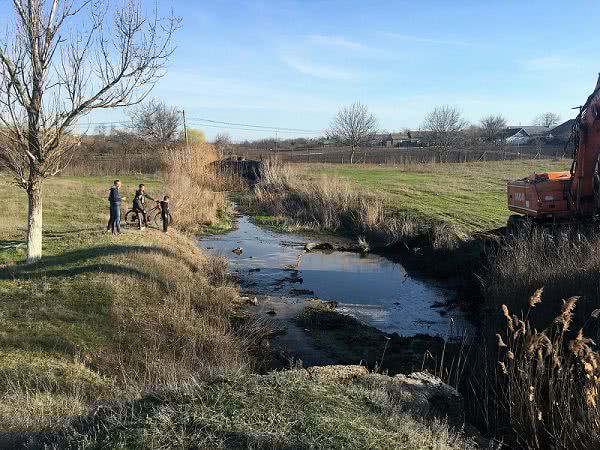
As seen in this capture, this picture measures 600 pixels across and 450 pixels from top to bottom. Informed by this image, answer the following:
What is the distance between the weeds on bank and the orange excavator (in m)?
7.80

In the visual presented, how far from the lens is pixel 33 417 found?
179 inches

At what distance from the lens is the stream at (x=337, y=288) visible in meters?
11.8

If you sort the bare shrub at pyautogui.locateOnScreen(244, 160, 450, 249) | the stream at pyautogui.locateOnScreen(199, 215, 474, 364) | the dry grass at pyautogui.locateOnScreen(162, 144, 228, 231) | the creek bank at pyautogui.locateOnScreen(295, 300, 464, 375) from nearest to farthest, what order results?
the creek bank at pyautogui.locateOnScreen(295, 300, 464, 375) < the stream at pyautogui.locateOnScreen(199, 215, 474, 364) < the bare shrub at pyautogui.locateOnScreen(244, 160, 450, 249) < the dry grass at pyautogui.locateOnScreen(162, 144, 228, 231)

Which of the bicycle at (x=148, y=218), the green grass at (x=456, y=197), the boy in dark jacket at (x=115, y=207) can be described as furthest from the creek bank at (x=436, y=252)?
the boy in dark jacket at (x=115, y=207)

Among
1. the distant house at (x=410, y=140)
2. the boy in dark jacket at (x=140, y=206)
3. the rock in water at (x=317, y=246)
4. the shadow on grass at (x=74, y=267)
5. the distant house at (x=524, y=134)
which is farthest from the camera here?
the distant house at (x=524, y=134)

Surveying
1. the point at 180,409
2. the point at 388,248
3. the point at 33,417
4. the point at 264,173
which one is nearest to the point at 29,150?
the point at 33,417

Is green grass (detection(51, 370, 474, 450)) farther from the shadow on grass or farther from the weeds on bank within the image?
the shadow on grass

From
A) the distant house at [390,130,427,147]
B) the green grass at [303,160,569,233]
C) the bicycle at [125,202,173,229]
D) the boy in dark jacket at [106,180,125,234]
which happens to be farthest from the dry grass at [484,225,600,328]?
the distant house at [390,130,427,147]

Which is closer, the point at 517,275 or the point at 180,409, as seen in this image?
the point at 180,409

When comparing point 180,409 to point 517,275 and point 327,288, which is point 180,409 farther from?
point 327,288

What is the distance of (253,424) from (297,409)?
1.32 ft

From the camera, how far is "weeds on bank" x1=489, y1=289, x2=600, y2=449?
12.9 ft

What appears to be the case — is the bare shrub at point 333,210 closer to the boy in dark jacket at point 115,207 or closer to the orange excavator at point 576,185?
the orange excavator at point 576,185

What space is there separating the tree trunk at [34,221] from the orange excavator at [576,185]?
11.1m
